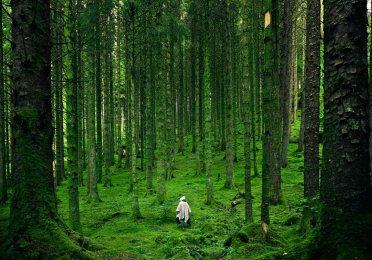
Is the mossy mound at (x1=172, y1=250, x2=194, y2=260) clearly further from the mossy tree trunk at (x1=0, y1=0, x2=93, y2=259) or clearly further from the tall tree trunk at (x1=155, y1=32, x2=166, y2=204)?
the tall tree trunk at (x1=155, y1=32, x2=166, y2=204)

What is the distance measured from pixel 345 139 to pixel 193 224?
27.7 ft

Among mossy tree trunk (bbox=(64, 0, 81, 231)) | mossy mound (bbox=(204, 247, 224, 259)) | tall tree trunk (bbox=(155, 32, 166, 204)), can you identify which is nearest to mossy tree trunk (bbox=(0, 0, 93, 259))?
mossy mound (bbox=(204, 247, 224, 259))

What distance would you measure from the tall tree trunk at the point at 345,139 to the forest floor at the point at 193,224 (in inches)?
26.6

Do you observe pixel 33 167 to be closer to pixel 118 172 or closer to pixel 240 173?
pixel 240 173

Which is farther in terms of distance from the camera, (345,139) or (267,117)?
(267,117)

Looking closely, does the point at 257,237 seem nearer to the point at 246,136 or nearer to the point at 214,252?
the point at 214,252

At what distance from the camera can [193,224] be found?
9.65 metres

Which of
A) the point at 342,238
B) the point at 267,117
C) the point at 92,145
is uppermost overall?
the point at 267,117

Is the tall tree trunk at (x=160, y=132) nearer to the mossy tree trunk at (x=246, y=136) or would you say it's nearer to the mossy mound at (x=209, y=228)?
the mossy mound at (x=209, y=228)

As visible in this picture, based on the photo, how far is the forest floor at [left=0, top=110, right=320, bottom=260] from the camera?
5.44 m

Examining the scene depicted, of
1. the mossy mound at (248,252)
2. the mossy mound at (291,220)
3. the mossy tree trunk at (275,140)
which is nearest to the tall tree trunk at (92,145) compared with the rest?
the mossy tree trunk at (275,140)

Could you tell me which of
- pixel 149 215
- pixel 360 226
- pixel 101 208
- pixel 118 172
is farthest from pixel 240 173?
pixel 360 226

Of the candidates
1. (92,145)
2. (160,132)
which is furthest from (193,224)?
(92,145)

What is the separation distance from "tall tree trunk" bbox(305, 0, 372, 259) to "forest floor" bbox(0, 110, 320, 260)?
675 millimetres
